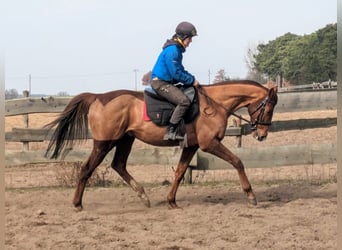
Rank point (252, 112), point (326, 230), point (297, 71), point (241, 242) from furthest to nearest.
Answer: point (297, 71), point (252, 112), point (326, 230), point (241, 242)

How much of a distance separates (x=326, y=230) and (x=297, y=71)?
37.2m

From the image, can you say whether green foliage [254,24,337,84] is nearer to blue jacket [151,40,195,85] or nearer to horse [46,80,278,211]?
horse [46,80,278,211]

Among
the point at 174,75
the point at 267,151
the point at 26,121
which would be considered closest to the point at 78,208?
the point at 174,75

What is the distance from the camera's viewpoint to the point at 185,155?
23.1 feet

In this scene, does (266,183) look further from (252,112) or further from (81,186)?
(81,186)

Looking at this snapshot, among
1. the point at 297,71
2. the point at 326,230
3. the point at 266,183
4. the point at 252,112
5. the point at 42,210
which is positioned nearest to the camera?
the point at 326,230

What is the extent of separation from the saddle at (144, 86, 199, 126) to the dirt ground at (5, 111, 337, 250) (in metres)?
1.17

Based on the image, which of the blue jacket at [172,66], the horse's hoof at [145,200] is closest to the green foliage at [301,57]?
the blue jacket at [172,66]

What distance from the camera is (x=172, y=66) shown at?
6.41 m

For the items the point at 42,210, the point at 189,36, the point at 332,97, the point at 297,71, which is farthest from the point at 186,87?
the point at 297,71

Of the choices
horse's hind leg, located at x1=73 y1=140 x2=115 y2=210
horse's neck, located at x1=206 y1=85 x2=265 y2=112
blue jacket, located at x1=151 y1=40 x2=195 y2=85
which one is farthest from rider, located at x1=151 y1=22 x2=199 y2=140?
horse's hind leg, located at x1=73 y1=140 x2=115 y2=210

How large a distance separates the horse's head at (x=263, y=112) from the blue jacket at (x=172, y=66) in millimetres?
980

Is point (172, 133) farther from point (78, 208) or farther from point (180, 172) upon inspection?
point (78, 208)

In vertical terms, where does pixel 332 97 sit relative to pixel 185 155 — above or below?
above
